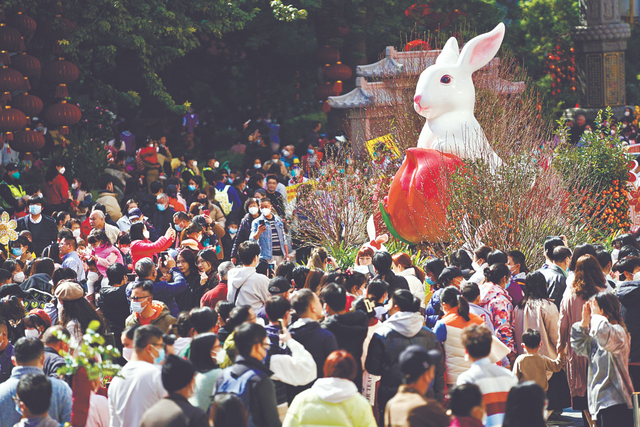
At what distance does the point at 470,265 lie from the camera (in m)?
8.59

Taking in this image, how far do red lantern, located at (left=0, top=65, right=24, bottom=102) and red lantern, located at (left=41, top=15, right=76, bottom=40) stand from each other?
1.17m

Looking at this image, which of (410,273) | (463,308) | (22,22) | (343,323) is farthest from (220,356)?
(22,22)

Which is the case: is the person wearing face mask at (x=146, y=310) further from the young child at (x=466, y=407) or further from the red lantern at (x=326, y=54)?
the red lantern at (x=326, y=54)

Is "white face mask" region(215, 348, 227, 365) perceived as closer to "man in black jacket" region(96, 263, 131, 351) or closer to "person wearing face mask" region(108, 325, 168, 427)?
"person wearing face mask" region(108, 325, 168, 427)

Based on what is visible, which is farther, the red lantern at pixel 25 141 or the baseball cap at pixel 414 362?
the red lantern at pixel 25 141

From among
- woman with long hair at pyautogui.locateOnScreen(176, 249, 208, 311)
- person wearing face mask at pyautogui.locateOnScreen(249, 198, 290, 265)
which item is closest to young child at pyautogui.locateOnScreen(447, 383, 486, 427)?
woman with long hair at pyautogui.locateOnScreen(176, 249, 208, 311)

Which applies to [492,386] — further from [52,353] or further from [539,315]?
[52,353]

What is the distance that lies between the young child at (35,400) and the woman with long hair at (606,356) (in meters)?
3.45

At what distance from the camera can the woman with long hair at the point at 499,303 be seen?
22.9ft

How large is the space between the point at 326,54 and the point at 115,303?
15.2 m

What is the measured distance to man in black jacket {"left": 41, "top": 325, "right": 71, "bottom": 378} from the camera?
5637 mm

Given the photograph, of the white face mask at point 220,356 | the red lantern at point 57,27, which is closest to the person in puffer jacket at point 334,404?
the white face mask at point 220,356

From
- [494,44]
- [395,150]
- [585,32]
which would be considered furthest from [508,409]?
[585,32]

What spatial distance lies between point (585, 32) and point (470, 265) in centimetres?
1672
